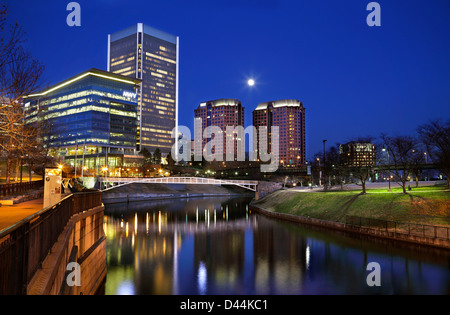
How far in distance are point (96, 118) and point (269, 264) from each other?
135 m

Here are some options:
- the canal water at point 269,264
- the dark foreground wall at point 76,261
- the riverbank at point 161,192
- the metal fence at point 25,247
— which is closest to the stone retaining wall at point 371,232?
the canal water at point 269,264

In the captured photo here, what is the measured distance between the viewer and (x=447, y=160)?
44688mm

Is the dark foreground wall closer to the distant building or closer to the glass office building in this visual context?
the distant building

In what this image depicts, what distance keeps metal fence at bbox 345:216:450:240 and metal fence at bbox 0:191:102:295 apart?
33.0 m

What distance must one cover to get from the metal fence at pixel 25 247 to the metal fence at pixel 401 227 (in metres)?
33.0

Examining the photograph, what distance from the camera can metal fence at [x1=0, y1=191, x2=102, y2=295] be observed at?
→ 736cm

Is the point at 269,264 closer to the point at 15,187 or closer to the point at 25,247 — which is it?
the point at 25,247

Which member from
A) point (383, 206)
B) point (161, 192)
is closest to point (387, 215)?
point (383, 206)

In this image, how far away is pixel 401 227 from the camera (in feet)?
113

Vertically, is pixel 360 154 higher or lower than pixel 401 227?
higher

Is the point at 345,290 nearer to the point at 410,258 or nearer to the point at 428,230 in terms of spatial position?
the point at 410,258

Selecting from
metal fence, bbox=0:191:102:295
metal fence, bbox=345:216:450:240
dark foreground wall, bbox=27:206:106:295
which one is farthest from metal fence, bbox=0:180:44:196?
metal fence, bbox=345:216:450:240
